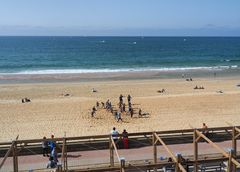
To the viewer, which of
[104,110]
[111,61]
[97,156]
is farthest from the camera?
[111,61]

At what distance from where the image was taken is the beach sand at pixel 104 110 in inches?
Result: 896

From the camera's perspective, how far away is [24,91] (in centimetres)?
3841

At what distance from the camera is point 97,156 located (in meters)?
15.0

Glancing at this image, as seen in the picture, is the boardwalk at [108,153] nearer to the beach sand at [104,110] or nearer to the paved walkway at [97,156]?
the paved walkway at [97,156]

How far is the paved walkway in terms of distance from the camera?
1423cm

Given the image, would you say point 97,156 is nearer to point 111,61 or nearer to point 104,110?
point 104,110

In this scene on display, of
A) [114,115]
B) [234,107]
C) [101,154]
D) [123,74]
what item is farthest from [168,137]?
[123,74]

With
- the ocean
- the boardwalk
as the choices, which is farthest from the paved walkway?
the ocean

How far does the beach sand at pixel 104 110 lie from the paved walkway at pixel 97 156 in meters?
5.67

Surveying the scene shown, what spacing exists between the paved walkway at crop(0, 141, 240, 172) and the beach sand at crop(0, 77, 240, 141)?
567 cm

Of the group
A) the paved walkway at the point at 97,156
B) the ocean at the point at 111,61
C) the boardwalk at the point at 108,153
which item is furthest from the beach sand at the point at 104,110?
the ocean at the point at 111,61

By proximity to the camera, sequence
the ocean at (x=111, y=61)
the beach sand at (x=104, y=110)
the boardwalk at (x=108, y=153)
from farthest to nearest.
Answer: the ocean at (x=111, y=61), the beach sand at (x=104, y=110), the boardwalk at (x=108, y=153)

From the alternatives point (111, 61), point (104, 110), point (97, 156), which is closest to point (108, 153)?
point (97, 156)

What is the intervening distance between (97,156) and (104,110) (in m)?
12.5
